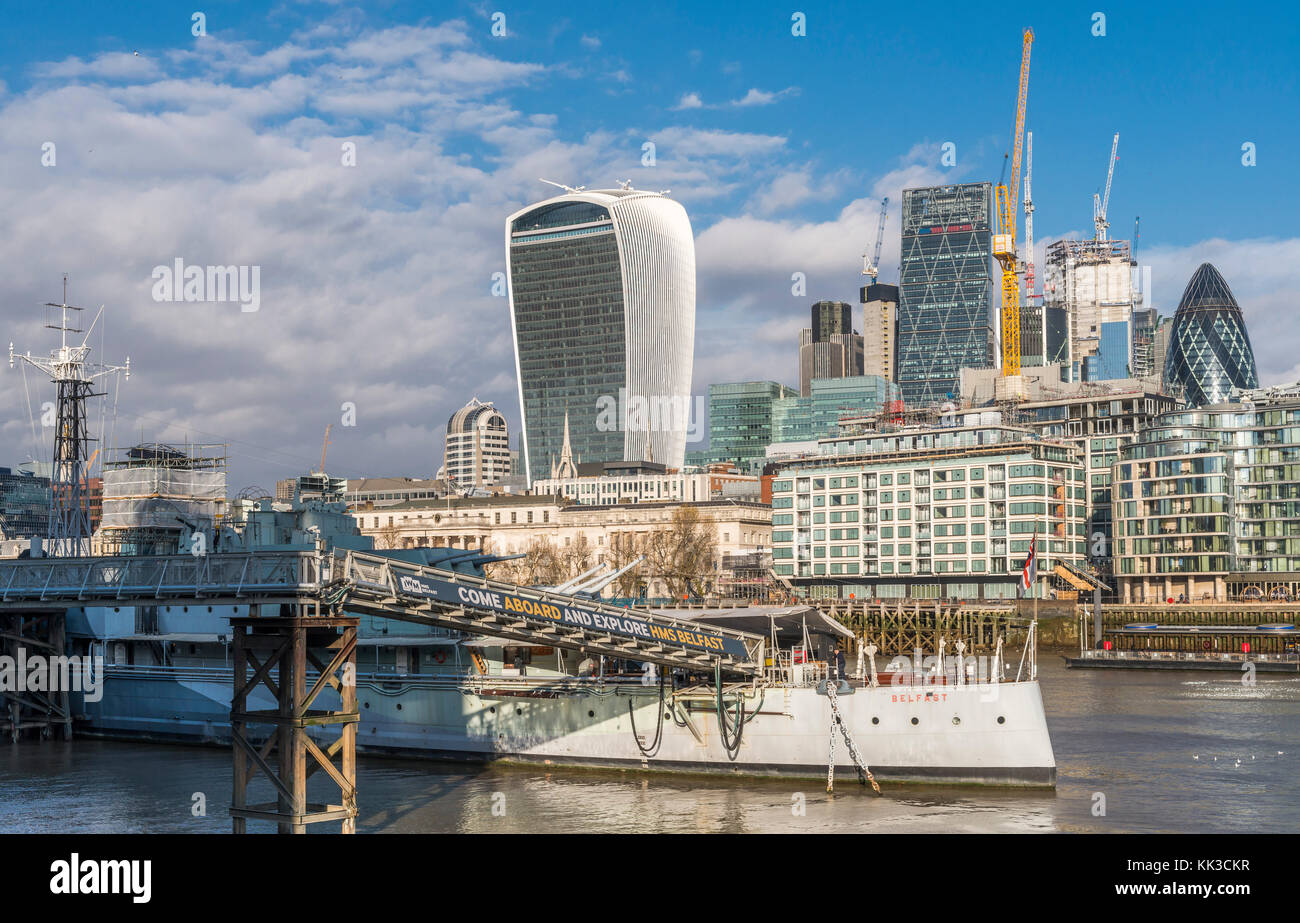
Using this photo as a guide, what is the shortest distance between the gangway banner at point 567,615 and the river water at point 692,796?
4891 millimetres

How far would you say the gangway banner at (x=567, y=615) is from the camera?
39281mm

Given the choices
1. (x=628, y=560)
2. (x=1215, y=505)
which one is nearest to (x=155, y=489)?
(x=628, y=560)

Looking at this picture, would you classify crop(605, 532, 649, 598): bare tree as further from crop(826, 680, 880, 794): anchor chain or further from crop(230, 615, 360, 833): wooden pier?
crop(230, 615, 360, 833): wooden pier

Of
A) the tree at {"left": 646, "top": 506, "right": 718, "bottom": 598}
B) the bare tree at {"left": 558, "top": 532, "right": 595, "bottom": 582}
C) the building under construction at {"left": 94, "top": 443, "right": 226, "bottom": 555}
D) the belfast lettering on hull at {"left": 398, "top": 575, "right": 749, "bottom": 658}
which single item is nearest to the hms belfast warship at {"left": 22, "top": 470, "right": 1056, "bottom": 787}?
the belfast lettering on hull at {"left": 398, "top": 575, "right": 749, "bottom": 658}

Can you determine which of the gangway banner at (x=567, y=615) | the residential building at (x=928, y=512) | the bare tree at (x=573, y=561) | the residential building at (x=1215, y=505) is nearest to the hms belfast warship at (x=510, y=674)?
the gangway banner at (x=567, y=615)

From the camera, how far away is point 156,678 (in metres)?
64.1

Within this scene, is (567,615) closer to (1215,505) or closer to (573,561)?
(1215,505)

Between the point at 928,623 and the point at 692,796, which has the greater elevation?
the point at 692,796

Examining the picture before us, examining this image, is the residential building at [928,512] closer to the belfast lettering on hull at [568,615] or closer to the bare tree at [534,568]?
the bare tree at [534,568]

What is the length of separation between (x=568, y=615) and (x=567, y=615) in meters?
0.07

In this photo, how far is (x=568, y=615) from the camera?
44.1 metres

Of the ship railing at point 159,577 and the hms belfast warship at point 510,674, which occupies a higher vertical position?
the ship railing at point 159,577
